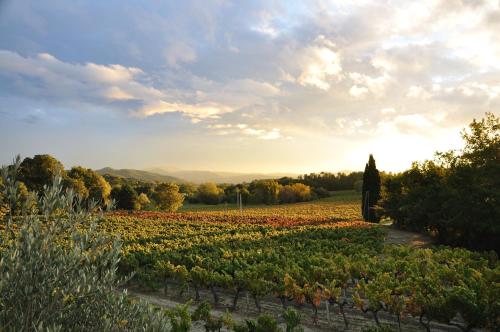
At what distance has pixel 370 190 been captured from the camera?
5725cm

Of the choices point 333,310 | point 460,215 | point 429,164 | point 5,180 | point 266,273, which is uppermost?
point 429,164

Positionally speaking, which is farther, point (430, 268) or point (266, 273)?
point (430, 268)

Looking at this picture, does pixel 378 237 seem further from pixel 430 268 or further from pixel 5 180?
pixel 5 180

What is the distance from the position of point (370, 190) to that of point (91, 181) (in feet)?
145

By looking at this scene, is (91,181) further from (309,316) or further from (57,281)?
(57,281)

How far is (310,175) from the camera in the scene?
140 m

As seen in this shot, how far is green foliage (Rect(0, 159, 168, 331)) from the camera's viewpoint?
5375 millimetres

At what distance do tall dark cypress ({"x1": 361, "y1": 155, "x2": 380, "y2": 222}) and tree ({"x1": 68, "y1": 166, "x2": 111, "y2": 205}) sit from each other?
40284mm

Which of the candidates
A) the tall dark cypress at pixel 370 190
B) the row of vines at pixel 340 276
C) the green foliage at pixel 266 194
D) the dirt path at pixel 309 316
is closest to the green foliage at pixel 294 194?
the green foliage at pixel 266 194

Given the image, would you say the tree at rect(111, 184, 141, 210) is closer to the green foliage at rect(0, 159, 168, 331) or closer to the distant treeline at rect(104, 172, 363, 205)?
the distant treeline at rect(104, 172, 363, 205)

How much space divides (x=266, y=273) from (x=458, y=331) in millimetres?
7654

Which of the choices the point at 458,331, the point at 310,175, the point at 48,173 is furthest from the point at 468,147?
the point at 310,175

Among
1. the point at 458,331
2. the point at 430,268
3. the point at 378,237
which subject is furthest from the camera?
the point at 378,237

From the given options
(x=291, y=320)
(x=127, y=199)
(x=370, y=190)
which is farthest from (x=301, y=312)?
(x=127, y=199)
